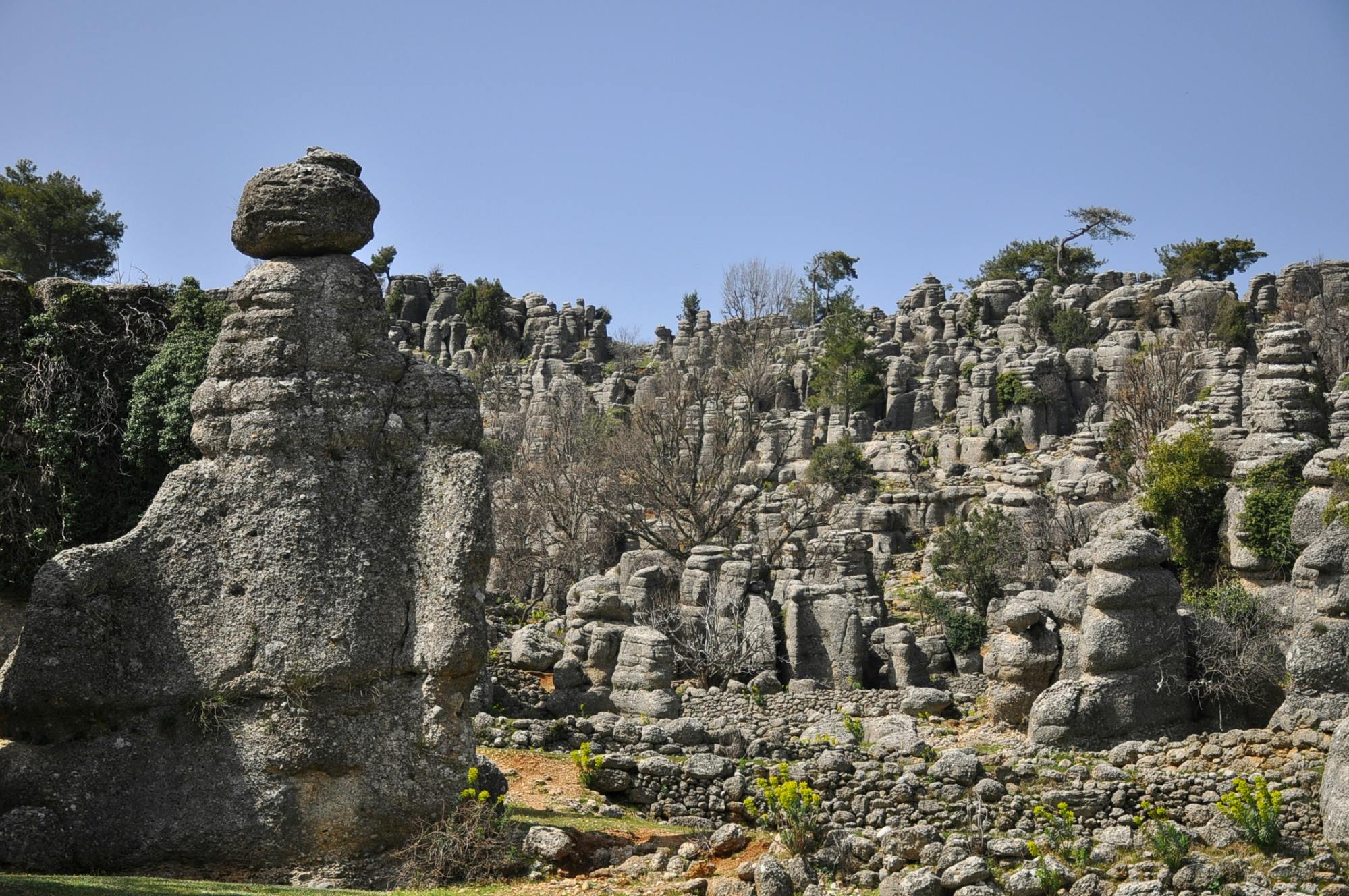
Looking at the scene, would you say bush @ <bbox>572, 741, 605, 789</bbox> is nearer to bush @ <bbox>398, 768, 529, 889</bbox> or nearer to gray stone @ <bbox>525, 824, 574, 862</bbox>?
gray stone @ <bbox>525, 824, 574, 862</bbox>

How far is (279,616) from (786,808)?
Answer: 515 cm

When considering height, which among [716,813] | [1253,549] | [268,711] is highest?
[1253,549]

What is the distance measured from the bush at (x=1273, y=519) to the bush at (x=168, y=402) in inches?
775

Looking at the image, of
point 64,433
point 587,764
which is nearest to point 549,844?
point 587,764

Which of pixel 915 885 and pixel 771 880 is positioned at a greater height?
pixel 771 880

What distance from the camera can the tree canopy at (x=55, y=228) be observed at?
42781mm

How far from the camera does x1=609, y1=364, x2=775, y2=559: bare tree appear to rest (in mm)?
35719

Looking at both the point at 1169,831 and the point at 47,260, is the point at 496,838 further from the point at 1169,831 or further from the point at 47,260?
the point at 47,260

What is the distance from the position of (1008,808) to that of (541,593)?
2525cm

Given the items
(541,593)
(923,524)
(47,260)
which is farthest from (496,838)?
(47,260)

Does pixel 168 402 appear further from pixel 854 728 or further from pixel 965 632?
pixel 965 632

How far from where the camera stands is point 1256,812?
40.6ft

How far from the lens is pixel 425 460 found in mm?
11570

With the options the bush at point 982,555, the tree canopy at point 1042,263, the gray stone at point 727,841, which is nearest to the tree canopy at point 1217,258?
the tree canopy at point 1042,263
